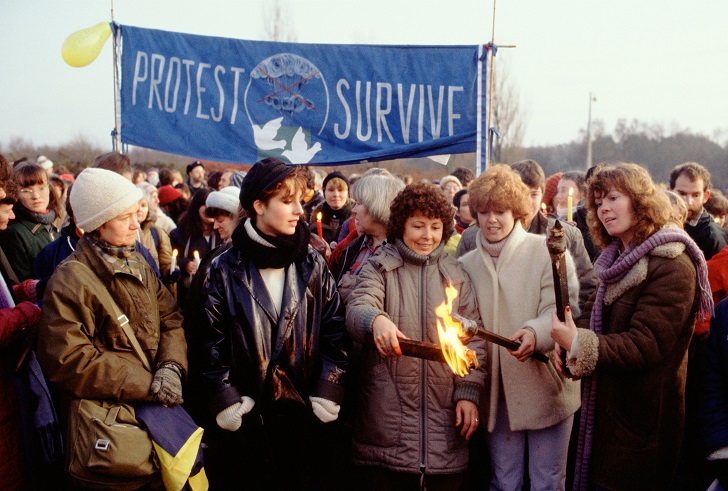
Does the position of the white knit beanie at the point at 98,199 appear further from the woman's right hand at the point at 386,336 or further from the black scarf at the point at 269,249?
the woman's right hand at the point at 386,336

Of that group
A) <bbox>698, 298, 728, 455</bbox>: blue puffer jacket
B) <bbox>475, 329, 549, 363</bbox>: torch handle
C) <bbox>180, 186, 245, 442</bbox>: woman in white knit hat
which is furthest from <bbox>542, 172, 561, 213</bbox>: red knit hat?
<bbox>475, 329, 549, 363</bbox>: torch handle

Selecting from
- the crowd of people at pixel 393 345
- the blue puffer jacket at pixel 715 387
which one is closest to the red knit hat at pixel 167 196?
the crowd of people at pixel 393 345

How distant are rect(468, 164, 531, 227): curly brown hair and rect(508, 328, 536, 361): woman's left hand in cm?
73

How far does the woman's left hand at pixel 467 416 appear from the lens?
3002 millimetres

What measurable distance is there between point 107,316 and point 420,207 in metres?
1.61

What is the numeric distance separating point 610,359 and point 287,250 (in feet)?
5.29

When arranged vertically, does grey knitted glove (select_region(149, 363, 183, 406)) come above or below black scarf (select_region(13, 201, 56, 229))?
below

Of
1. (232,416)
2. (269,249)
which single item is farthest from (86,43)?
(232,416)

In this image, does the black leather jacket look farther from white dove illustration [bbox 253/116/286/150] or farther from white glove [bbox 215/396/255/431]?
white dove illustration [bbox 253/116/286/150]

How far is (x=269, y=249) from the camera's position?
299cm

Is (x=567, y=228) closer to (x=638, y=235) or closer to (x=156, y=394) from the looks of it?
(x=638, y=235)

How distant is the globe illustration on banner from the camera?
5840 mm

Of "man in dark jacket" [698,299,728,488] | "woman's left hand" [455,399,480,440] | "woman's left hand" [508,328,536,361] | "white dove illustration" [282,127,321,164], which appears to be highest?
"white dove illustration" [282,127,321,164]

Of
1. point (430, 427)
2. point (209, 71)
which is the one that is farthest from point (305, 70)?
point (430, 427)
